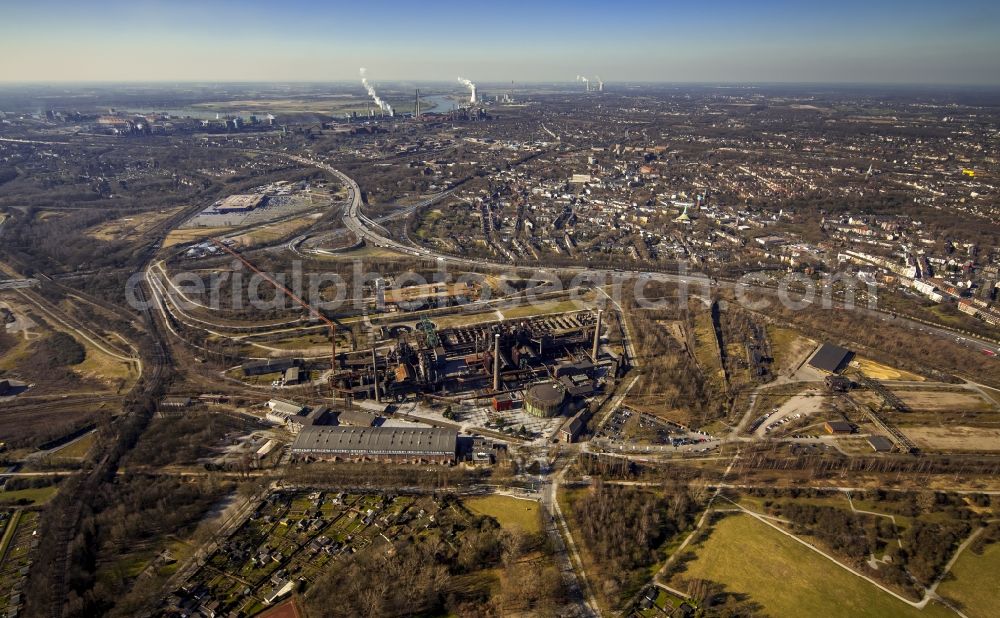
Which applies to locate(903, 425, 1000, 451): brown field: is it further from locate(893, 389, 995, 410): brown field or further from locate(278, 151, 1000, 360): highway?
locate(278, 151, 1000, 360): highway

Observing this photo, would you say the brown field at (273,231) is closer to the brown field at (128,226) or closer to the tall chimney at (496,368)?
the brown field at (128,226)

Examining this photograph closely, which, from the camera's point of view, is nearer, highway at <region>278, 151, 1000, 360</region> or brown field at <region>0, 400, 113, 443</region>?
brown field at <region>0, 400, 113, 443</region>

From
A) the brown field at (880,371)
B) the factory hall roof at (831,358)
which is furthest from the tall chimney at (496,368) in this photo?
the brown field at (880,371)

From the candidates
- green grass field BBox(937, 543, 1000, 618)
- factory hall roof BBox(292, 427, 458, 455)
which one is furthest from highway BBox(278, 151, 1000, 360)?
factory hall roof BBox(292, 427, 458, 455)

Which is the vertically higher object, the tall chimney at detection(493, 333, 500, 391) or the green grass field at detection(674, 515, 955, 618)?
the tall chimney at detection(493, 333, 500, 391)

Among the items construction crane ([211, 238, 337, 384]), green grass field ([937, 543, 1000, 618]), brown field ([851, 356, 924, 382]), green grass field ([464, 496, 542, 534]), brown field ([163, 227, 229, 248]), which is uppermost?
brown field ([163, 227, 229, 248])

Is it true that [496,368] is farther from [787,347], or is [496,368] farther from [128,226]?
[128,226]
